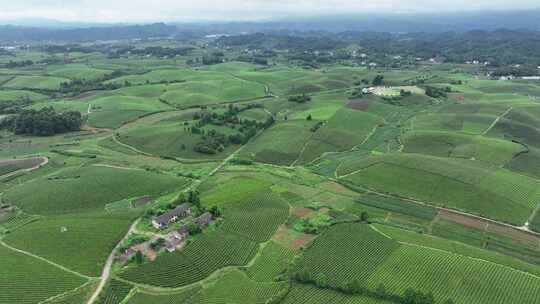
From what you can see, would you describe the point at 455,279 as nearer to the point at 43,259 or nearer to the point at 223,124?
the point at 43,259

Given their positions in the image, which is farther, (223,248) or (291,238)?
(291,238)

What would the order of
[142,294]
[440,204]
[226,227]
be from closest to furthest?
[142,294], [226,227], [440,204]

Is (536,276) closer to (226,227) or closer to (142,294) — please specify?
(226,227)

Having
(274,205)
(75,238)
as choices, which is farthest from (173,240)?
(274,205)

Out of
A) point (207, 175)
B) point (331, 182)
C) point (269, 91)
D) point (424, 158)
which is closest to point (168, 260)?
point (207, 175)

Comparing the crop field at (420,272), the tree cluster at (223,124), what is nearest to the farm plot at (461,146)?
the tree cluster at (223,124)

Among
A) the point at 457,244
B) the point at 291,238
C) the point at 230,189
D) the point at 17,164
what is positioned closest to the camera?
the point at 457,244

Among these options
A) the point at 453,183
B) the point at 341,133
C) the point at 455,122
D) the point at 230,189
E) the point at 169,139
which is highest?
the point at 455,122
